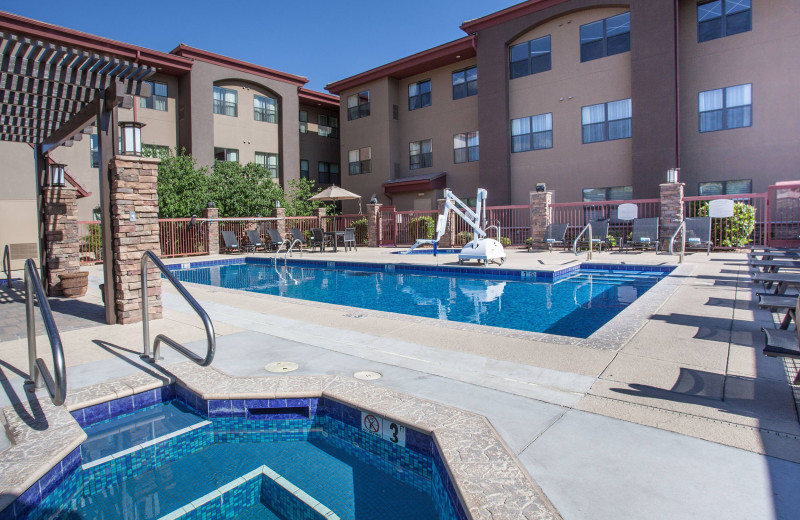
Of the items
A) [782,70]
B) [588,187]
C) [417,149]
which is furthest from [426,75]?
[782,70]

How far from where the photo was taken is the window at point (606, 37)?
17344 millimetres

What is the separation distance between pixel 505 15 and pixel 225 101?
13.7 meters

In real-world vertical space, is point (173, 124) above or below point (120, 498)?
above

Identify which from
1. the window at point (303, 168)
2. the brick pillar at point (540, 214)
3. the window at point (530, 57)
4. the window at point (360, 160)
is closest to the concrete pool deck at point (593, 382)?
the brick pillar at point (540, 214)

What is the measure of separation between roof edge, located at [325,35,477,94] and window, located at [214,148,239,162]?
6.39 meters

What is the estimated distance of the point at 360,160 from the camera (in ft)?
84.4

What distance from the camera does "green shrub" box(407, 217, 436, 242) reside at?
19.3 meters

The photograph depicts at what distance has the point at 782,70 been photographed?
1482 centimetres

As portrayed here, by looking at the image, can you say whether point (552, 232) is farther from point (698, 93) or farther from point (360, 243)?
point (360, 243)

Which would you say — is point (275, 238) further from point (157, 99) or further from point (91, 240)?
point (157, 99)

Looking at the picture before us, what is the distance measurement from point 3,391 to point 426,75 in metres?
22.8

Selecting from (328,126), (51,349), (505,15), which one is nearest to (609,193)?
(505,15)

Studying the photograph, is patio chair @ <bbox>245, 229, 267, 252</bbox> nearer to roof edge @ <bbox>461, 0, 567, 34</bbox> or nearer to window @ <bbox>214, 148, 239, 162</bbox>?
window @ <bbox>214, 148, 239, 162</bbox>

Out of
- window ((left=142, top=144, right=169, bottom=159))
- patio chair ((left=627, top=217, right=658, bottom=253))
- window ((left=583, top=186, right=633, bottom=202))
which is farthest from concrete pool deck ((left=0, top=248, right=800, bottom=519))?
window ((left=142, top=144, right=169, bottom=159))
